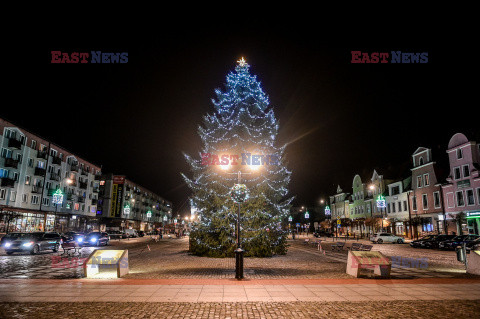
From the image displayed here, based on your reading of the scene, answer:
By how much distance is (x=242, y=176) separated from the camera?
22328 mm

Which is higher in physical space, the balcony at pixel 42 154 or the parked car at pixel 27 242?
the balcony at pixel 42 154

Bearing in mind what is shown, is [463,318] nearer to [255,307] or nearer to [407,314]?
[407,314]

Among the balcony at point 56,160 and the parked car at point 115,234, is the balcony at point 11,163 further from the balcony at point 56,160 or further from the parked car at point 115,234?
the parked car at point 115,234

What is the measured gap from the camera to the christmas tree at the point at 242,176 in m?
21.2

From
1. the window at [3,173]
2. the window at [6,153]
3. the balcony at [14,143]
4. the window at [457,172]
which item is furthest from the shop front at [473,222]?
the window at [6,153]

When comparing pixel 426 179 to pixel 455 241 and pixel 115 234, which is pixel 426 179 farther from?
pixel 115 234

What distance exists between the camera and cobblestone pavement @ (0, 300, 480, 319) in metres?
7.73

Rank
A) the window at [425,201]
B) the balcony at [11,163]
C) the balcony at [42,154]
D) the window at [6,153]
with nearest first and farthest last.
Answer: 1. the window at [6,153]
2. the balcony at [11,163]
3. the window at [425,201]
4. the balcony at [42,154]

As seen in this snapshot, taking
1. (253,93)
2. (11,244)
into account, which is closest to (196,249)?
(253,93)

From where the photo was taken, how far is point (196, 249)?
897 inches

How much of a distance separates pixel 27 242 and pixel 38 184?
33.6 m

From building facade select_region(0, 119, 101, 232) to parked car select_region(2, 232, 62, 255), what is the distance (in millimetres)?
10361

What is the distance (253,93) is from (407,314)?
1772 centimetres

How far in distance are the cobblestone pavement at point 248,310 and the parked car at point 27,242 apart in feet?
58.8
